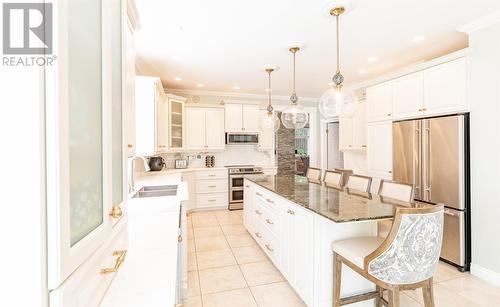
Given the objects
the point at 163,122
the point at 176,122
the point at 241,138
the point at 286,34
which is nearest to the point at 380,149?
the point at 286,34

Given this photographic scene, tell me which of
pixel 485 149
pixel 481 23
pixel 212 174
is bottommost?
pixel 212 174

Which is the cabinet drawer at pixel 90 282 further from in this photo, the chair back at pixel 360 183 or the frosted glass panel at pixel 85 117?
the chair back at pixel 360 183

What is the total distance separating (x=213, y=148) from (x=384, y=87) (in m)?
3.43

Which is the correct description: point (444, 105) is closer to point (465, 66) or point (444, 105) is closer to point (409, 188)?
point (465, 66)

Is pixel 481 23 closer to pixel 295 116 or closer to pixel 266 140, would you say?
pixel 295 116

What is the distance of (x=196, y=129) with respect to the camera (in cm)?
509

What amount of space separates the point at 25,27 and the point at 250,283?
2.49m

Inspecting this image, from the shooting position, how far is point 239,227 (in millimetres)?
3986

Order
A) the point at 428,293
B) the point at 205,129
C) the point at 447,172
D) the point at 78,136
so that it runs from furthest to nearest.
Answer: the point at 205,129, the point at 447,172, the point at 428,293, the point at 78,136

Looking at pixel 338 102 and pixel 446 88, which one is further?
pixel 446 88

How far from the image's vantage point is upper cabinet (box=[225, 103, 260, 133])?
17.2 ft

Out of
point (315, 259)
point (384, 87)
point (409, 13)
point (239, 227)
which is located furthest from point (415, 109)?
point (239, 227)

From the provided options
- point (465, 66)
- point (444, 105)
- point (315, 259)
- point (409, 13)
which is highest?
point (409, 13)

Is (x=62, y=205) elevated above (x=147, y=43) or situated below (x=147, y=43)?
below
